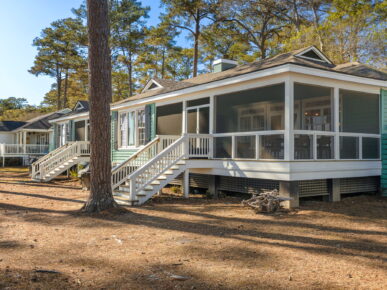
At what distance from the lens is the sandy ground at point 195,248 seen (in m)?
3.93

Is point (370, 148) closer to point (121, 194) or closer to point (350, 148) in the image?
point (350, 148)

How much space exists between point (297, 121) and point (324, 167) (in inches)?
164

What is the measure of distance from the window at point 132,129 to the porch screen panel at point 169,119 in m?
0.72

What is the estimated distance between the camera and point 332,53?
66.3ft

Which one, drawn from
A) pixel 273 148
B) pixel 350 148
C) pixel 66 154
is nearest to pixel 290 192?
pixel 273 148

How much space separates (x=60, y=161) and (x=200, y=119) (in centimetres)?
855

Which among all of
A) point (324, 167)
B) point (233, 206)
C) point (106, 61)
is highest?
point (106, 61)

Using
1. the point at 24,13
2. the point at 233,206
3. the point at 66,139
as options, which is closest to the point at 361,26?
the point at 233,206

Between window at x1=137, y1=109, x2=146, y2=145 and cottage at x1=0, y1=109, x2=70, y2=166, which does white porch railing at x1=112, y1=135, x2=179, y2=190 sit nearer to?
window at x1=137, y1=109, x2=146, y2=145

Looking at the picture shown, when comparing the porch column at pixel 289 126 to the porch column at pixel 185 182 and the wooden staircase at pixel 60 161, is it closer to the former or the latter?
the porch column at pixel 185 182

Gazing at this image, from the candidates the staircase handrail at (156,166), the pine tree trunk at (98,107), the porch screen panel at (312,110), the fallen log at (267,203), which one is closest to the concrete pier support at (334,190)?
the fallen log at (267,203)

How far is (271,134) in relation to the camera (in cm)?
895

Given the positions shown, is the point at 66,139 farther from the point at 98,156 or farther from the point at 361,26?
the point at 361,26

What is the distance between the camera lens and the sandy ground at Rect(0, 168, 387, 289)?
12.9 ft
